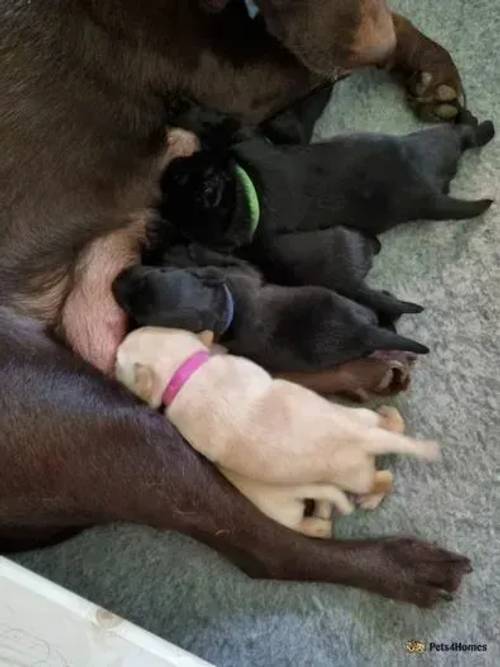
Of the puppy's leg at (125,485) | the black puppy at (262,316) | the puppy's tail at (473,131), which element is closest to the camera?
the puppy's leg at (125,485)

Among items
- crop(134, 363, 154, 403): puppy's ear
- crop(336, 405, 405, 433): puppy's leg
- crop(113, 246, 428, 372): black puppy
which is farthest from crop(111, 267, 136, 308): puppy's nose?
crop(336, 405, 405, 433): puppy's leg

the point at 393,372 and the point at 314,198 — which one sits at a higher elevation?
the point at 314,198

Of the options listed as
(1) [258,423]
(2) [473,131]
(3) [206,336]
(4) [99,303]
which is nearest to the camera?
(1) [258,423]

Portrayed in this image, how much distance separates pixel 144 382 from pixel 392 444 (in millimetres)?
444

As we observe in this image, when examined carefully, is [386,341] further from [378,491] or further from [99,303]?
[99,303]

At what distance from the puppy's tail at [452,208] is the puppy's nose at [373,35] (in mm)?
311

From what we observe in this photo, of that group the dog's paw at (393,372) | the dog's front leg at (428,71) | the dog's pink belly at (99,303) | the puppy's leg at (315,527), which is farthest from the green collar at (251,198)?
the puppy's leg at (315,527)

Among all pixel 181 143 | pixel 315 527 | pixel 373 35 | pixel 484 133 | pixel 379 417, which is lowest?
pixel 315 527

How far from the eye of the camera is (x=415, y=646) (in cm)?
199

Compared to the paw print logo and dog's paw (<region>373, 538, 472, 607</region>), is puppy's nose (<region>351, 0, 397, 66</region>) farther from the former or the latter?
the paw print logo

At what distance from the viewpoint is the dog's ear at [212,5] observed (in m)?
2.07

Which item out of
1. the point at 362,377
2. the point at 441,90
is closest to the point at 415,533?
the point at 362,377

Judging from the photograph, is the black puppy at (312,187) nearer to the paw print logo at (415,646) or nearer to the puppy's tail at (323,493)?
the puppy's tail at (323,493)

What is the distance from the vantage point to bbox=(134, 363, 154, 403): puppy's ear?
6.39 ft
